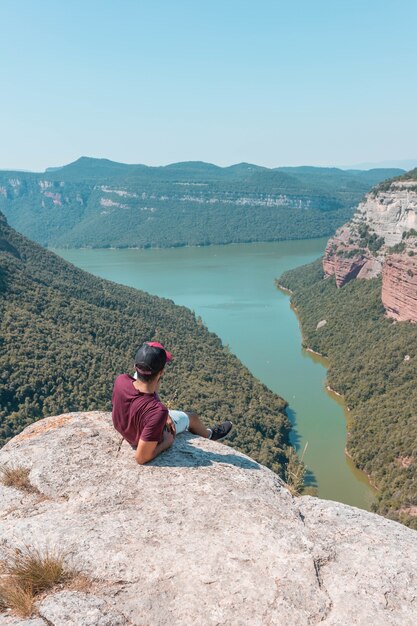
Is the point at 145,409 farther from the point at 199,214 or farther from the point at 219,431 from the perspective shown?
the point at 199,214

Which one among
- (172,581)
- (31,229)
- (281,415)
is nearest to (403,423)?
(281,415)

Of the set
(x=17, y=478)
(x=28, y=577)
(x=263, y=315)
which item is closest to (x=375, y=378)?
(x=263, y=315)

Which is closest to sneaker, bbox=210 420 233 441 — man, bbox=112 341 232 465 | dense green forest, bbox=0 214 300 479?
man, bbox=112 341 232 465

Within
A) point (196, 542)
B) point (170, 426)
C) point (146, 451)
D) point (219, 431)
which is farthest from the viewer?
point (219, 431)

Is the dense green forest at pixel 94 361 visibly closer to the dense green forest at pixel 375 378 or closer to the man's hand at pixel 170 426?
the dense green forest at pixel 375 378

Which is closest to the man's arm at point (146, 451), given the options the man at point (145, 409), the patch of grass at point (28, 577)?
the man at point (145, 409)
